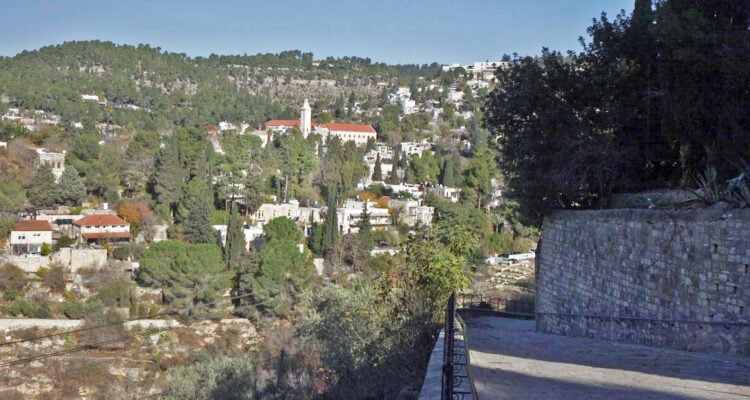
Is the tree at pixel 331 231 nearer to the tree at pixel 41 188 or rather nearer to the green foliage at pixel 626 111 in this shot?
the tree at pixel 41 188

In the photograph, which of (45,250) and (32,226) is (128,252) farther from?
(32,226)

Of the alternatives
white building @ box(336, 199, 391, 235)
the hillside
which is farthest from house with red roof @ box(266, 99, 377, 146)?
white building @ box(336, 199, 391, 235)

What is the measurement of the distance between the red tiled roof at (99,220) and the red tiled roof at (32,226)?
1909 mm

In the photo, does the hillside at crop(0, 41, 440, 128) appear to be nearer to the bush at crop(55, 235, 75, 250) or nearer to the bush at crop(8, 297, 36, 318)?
the bush at crop(55, 235, 75, 250)

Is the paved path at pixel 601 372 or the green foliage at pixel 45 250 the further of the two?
the green foliage at pixel 45 250

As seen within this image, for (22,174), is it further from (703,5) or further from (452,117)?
(452,117)

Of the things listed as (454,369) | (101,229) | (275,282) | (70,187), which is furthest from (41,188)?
(454,369)

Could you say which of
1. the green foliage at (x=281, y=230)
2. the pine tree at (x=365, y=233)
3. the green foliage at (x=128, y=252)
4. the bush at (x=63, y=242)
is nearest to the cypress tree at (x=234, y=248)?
the green foliage at (x=281, y=230)

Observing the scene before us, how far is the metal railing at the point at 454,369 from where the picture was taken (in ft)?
11.3

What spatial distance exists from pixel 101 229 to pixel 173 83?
305 feet

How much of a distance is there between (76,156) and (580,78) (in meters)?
47.3

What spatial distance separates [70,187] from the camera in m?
46.5

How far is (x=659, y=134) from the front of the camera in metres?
11.2

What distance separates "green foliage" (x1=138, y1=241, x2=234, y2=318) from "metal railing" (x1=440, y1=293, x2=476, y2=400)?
27.9 metres
